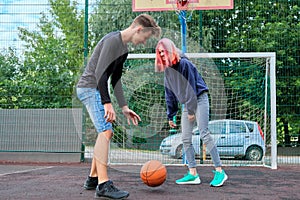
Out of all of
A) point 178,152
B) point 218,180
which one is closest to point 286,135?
point 178,152

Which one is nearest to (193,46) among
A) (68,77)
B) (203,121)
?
→ (68,77)

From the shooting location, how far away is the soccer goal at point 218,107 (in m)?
6.71

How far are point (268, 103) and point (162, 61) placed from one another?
403cm

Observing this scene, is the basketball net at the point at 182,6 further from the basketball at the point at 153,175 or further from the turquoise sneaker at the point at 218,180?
the basketball at the point at 153,175

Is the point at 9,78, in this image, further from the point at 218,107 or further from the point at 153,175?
the point at 153,175

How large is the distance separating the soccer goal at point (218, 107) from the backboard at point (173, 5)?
960 mm

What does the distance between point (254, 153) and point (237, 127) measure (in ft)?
2.03

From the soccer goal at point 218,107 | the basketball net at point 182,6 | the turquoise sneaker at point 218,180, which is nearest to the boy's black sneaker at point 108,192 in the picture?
the turquoise sneaker at point 218,180

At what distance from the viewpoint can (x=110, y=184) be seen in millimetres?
3037

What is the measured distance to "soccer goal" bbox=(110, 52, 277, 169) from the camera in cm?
671

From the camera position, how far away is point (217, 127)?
269 inches

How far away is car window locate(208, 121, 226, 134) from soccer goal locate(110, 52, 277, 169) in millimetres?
188

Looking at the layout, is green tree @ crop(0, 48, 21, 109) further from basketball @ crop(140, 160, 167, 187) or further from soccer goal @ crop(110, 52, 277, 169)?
basketball @ crop(140, 160, 167, 187)

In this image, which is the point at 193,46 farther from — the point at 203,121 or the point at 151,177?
the point at 151,177
